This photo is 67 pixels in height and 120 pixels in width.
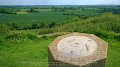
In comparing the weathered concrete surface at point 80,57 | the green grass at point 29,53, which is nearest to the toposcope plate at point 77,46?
the weathered concrete surface at point 80,57

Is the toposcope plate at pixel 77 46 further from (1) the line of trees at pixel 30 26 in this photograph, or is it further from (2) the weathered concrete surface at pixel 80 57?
(1) the line of trees at pixel 30 26

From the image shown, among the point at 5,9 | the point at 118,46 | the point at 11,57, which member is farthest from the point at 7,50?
the point at 5,9

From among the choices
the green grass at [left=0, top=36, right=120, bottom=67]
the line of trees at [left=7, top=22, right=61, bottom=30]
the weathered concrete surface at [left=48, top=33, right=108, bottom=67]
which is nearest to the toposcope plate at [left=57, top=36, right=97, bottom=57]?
the weathered concrete surface at [left=48, top=33, right=108, bottom=67]

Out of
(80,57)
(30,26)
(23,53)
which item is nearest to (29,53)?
(23,53)

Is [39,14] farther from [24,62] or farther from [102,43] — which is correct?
[102,43]

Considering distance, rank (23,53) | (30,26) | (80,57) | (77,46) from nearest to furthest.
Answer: (80,57), (77,46), (23,53), (30,26)

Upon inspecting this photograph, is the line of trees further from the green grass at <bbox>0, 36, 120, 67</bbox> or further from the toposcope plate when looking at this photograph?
the toposcope plate

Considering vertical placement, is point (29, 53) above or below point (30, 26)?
above

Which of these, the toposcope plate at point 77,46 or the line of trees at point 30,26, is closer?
the toposcope plate at point 77,46

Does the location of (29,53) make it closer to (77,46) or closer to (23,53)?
(23,53)
